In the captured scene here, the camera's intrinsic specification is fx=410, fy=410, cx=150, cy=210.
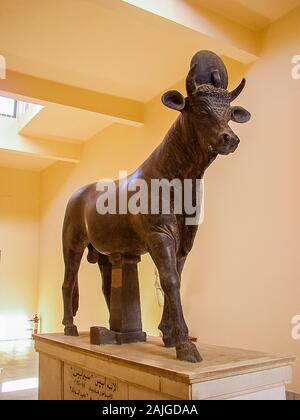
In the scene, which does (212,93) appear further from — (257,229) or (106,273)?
(257,229)

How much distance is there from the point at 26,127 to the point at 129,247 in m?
4.01

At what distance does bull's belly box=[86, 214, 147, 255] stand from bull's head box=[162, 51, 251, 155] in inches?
19.7

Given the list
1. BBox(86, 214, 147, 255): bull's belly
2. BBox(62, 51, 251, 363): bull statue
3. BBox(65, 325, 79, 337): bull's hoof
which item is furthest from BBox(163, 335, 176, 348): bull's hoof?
BBox(65, 325, 79, 337): bull's hoof

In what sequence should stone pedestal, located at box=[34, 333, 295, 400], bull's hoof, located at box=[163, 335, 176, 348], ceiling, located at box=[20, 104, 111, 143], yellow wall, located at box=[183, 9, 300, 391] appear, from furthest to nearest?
ceiling, located at box=[20, 104, 111, 143] → yellow wall, located at box=[183, 9, 300, 391] → bull's hoof, located at box=[163, 335, 176, 348] → stone pedestal, located at box=[34, 333, 295, 400]

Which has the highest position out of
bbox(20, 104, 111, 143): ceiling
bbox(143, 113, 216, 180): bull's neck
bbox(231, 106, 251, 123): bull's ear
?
bbox(20, 104, 111, 143): ceiling

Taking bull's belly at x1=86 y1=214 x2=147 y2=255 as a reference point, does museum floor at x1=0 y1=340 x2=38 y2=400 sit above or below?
below

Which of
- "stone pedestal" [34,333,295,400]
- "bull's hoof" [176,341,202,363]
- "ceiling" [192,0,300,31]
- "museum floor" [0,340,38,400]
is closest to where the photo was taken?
"stone pedestal" [34,333,295,400]

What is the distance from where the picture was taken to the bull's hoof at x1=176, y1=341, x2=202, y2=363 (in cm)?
128

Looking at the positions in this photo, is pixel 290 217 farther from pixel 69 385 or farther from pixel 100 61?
pixel 100 61

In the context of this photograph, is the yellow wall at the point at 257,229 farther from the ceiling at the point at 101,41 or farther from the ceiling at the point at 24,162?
the ceiling at the point at 24,162

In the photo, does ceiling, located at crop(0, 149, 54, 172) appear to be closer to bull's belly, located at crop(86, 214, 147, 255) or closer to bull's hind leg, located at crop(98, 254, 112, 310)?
bull's hind leg, located at crop(98, 254, 112, 310)

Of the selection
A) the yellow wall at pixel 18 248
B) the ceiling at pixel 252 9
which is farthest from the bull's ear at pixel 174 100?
the yellow wall at pixel 18 248
